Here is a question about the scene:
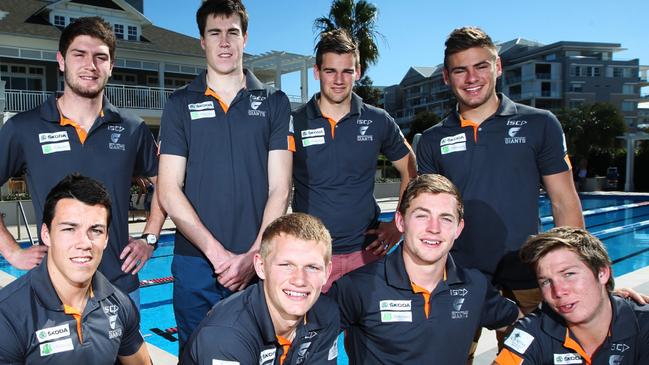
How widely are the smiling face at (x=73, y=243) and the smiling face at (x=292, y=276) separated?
78 centimetres

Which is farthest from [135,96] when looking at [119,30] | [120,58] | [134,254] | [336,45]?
[134,254]

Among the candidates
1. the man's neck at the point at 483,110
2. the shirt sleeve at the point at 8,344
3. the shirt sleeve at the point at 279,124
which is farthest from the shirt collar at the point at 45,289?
the man's neck at the point at 483,110

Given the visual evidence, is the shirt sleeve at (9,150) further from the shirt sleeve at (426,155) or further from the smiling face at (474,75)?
the smiling face at (474,75)

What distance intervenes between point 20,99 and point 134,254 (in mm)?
18657

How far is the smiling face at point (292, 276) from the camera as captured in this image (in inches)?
92.0

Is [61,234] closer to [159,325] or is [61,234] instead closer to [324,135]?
[324,135]

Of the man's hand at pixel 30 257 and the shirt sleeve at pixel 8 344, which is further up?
the man's hand at pixel 30 257

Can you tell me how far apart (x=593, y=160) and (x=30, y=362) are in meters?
30.9

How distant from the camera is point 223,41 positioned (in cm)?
292

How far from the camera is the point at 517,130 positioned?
3.11m

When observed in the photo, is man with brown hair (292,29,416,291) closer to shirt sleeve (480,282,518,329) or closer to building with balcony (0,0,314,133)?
shirt sleeve (480,282,518,329)

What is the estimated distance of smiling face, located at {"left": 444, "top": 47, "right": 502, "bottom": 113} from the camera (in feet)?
10.3

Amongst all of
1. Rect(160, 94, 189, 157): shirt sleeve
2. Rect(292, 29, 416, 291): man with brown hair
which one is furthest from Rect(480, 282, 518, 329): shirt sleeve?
Rect(160, 94, 189, 157): shirt sleeve

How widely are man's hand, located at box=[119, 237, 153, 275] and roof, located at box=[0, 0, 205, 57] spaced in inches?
824
